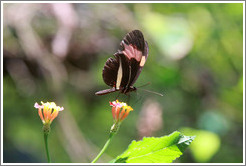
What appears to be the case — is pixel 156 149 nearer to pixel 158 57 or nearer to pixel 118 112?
pixel 118 112

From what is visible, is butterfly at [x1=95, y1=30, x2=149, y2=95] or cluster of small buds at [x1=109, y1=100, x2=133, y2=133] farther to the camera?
butterfly at [x1=95, y1=30, x2=149, y2=95]

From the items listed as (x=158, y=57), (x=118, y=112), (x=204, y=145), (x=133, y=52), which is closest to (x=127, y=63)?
(x=133, y=52)

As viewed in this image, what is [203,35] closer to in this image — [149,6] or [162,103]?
[149,6]

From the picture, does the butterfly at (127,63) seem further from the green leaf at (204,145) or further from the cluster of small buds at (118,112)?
the green leaf at (204,145)

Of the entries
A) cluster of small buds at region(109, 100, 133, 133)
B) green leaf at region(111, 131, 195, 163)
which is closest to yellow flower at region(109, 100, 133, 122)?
cluster of small buds at region(109, 100, 133, 133)

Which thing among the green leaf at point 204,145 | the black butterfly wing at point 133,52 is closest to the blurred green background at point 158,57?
the green leaf at point 204,145

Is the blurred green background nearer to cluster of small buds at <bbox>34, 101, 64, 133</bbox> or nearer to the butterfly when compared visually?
the butterfly
